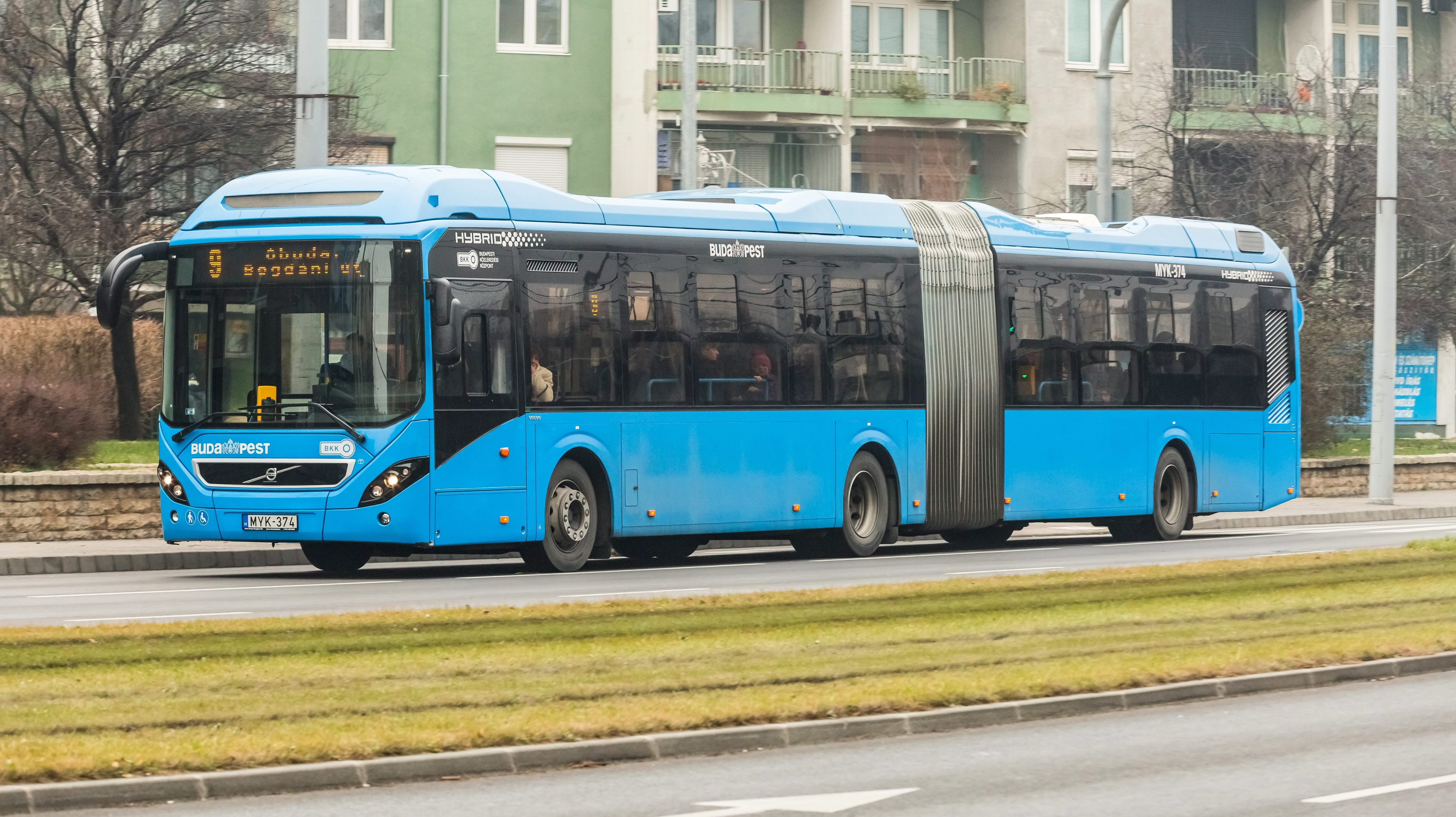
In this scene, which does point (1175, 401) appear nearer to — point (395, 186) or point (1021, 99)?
point (395, 186)

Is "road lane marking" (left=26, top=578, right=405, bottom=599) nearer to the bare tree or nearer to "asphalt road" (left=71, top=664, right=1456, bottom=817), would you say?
"asphalt road" (left=71, top=664, right=1456, bottom=817)

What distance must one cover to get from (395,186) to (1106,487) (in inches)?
411

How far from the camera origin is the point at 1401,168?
46.5 meters

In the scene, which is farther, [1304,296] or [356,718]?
[1304,296]

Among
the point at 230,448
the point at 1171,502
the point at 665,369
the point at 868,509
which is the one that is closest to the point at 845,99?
the point at 1171,502

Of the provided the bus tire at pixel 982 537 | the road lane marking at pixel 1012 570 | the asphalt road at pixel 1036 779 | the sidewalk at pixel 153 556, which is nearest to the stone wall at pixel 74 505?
the sidewalk at pixel 153 556

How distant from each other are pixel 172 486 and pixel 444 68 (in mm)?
25485

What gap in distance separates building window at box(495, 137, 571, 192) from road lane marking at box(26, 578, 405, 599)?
26.0m

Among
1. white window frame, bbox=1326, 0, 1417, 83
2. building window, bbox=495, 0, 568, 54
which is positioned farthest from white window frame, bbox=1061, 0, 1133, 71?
building window, bbox=495, 0, 568, 54

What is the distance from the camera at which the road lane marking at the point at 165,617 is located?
1513 centimetres

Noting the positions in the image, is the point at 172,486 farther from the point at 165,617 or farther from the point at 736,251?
the point at 736,251

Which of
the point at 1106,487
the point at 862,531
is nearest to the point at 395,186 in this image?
the point at 862,531

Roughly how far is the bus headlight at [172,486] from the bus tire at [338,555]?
1.27 metres

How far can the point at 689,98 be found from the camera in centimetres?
2930
